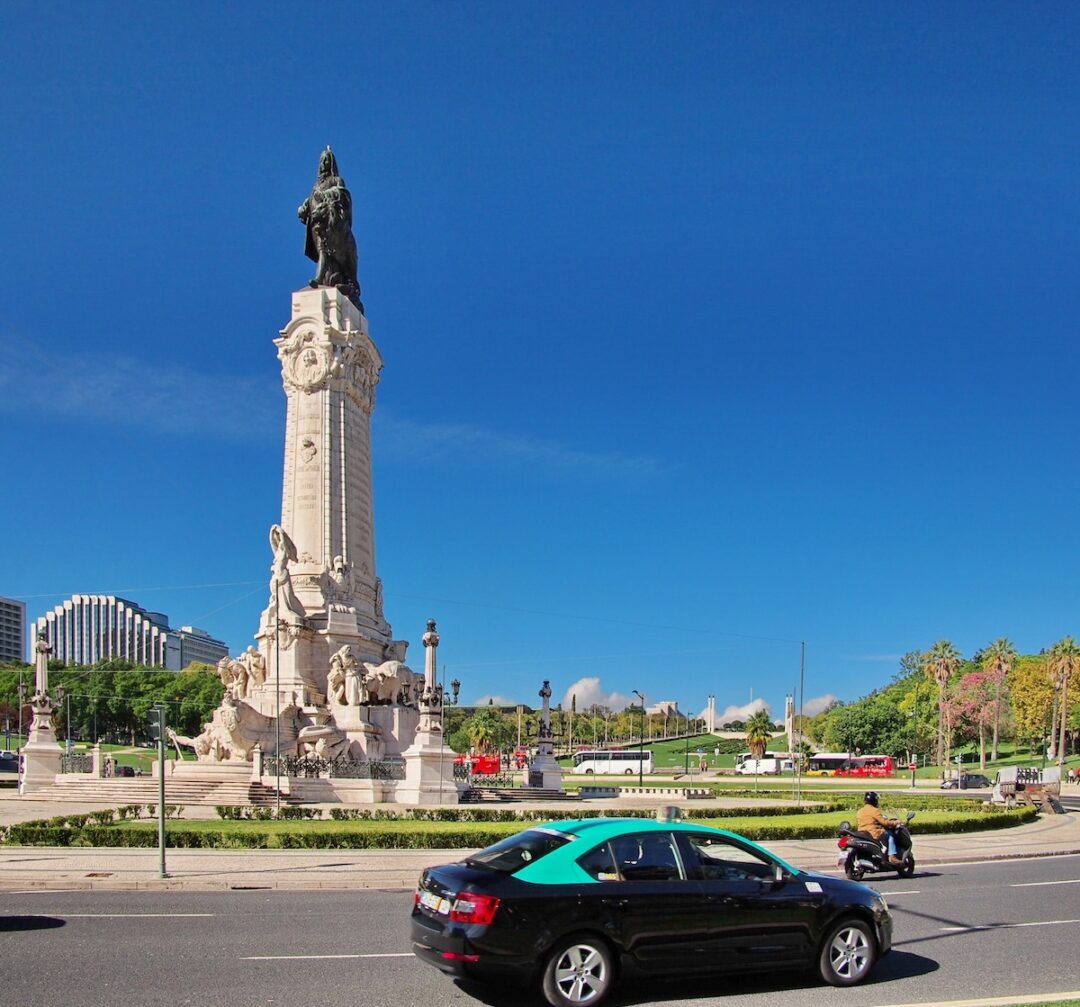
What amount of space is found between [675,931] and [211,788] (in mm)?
34316

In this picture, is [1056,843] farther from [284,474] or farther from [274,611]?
[284,474]

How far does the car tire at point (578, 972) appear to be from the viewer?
9.27m

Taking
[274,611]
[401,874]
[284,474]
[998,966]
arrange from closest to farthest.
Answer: [998,966] < [401,874] < [274,611] < [284,474]

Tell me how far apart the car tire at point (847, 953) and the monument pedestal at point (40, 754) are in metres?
41.0

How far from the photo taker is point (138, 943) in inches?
475

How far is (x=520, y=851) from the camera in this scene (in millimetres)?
10055

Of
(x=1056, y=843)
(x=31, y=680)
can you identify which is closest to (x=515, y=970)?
(x=1056, y=843)

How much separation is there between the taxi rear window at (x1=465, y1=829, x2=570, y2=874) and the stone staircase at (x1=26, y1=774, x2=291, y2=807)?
3012 centimetres

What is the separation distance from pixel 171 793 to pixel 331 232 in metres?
31.6

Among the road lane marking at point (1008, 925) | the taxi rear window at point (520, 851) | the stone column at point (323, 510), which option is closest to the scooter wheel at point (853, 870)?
the road lane marking at point (1008, 925)

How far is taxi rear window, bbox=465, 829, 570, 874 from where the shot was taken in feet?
32.2

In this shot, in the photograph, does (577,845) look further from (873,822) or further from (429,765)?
(429,765)

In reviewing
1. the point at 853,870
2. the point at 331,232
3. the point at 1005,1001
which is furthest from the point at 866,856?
the point at 331,232

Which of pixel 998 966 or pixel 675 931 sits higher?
pixel 675 931
